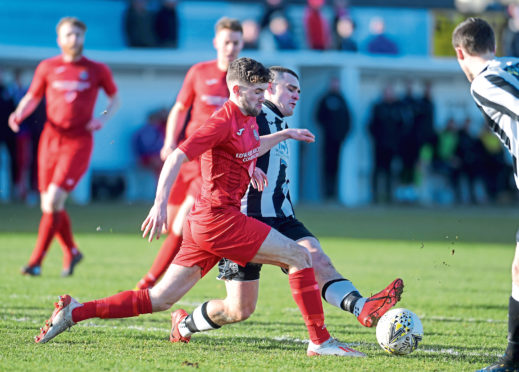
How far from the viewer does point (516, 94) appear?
168 inches

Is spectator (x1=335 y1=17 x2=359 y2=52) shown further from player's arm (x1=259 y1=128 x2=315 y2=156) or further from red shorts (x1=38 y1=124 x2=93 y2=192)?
player's arm (x1=259 y1=128 x2=315 y2=156)

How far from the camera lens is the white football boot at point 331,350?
4.91m

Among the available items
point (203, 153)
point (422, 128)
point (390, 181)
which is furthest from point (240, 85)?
point (390, 181)

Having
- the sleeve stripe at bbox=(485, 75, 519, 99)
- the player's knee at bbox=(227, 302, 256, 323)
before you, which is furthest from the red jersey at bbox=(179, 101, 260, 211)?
the sleeve stripe at bbox=(485, 75, 519, 99)

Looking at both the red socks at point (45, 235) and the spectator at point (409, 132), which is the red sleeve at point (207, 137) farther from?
the spectator at point (409, 132)

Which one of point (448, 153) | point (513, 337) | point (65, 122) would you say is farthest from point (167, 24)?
point (513, 337)

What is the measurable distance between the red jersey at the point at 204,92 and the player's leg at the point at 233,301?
2.57 metres

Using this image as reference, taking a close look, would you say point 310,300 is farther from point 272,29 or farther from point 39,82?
point 272,29

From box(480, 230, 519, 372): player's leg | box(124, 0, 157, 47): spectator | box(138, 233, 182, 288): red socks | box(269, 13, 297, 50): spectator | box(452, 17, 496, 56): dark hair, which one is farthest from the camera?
box(269, 13, 297, 50): spectator

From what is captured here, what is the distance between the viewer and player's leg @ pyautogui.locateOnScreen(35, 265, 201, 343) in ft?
16.4

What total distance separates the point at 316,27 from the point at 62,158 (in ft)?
44.0

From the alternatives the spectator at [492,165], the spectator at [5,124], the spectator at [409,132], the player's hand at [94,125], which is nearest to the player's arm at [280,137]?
the player's hand at [94,125]

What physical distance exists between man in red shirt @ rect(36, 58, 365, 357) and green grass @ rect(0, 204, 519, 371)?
0.70 feet

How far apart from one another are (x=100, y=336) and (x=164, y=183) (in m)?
1.53
